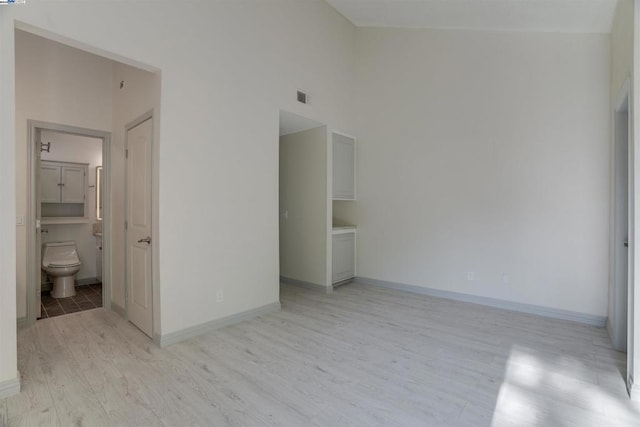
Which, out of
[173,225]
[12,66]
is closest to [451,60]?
[173,225]

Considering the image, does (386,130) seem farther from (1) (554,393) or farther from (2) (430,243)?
(1) (554,393)

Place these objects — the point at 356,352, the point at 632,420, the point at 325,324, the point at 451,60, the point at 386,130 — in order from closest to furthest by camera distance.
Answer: the point at 632,420
the point at 356,352
the point at 325,324
the point at 451,60
the point at 386,130

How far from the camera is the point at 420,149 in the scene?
14.7ft

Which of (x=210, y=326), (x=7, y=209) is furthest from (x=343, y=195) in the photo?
(x=7, y=209)

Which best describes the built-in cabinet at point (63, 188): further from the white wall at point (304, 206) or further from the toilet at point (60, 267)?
the white wall at point (304, 206)

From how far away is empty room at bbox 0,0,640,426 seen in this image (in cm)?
205

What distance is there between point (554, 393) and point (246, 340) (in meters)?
2.38

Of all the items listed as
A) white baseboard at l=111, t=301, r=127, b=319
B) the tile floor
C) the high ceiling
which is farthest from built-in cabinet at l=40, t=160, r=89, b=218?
the high ceiling

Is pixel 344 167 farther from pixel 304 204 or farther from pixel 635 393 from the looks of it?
pixel 635 393

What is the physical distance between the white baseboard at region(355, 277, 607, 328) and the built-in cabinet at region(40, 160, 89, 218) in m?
4.91

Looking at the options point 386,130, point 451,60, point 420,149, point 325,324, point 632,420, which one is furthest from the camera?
point 386,130

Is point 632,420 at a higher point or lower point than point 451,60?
lower

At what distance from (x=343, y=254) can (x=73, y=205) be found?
4.54 meters

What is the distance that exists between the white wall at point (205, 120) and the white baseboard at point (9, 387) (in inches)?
2.2
